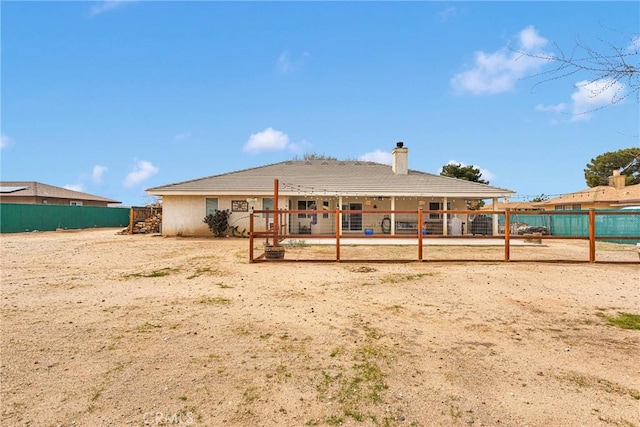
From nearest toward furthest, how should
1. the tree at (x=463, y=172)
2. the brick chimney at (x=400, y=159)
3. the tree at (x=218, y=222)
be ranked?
the tree at (x=218, y=222), the brick chimney at (x=400, y=159), the tree at (x=463, y=172)

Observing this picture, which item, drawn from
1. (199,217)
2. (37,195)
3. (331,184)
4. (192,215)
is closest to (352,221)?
(331,184)

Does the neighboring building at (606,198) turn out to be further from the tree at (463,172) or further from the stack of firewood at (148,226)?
the stack of firewood at (148,226)

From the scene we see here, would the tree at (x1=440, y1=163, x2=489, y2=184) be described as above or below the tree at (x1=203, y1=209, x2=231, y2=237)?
above

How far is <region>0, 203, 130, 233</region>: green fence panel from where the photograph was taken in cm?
2434

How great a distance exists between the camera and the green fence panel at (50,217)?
24.3m

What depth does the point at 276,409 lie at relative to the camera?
10.4 ft

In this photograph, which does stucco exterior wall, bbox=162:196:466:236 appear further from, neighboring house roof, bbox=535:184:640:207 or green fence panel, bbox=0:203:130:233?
neighboring house roof, bbox=535:184:640:207

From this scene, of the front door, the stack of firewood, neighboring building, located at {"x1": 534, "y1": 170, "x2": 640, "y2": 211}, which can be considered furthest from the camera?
neighboring building, located at {"x1": 534, "y1": 170, "x2": 640, "y2": 211}

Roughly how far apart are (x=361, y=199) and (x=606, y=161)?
146 feet

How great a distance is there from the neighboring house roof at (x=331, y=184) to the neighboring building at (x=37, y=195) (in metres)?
17.6

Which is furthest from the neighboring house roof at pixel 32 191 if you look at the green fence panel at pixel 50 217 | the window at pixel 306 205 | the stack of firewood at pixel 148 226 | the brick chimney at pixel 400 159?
the brick chimney at pixel 400 159

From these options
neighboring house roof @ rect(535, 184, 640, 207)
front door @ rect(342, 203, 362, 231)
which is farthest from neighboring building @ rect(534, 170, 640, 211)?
front door @ rect(342, 203, 362, 231)

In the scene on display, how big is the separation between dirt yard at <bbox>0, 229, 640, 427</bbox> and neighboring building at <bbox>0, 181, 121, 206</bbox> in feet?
102

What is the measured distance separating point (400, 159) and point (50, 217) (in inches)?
995
